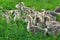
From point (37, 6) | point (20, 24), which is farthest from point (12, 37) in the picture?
point (37, 6)

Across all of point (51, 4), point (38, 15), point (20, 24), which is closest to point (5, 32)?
point (20, 24)

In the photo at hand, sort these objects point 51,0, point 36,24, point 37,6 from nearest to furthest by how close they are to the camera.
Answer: point 36,24, point 37,6, point 51,0

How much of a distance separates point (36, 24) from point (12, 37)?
142 cm

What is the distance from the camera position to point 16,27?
8688 mm

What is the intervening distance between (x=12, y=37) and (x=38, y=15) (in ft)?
5.71

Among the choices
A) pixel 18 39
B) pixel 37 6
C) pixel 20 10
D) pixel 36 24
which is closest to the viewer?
pixel 18 39

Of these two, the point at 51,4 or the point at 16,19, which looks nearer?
the point at 16,19

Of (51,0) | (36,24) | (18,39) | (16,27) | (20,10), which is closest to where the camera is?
(18,39)

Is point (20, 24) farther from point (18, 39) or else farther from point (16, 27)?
point (18, 39)

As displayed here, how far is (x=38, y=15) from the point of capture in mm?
9570

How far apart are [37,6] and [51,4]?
27.2 inches

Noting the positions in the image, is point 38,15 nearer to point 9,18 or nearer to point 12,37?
point 9,18

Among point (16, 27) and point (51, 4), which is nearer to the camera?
point (16, 27)

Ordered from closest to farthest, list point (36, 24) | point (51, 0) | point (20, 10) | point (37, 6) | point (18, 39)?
point (18, 39) < point (36, 24) < point (20, 10) < point (37, 6) < point (51, 0)
